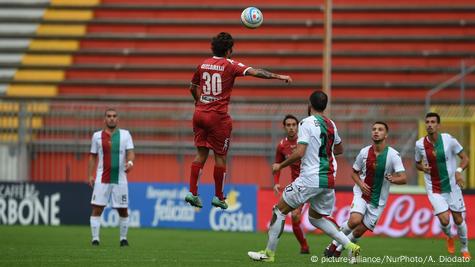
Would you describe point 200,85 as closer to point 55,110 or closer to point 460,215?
point 460,215

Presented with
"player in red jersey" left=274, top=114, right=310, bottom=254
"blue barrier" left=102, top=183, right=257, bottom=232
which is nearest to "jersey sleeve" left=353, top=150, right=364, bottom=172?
"player in red jersey" left=274, top=114, right=310, bottom=254

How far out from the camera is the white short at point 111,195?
19.1 meters

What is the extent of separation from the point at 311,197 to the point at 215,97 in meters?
2.14

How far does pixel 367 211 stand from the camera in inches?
623

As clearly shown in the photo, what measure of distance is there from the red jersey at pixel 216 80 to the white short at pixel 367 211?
2.54m

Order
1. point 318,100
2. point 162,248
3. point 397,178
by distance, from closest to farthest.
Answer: point 318,100, point 397,178, point 162,248

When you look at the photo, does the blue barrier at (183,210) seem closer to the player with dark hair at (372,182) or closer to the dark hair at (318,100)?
the player with dark hair at (372,182)

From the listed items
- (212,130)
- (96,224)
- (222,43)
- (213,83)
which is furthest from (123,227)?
(222,43)

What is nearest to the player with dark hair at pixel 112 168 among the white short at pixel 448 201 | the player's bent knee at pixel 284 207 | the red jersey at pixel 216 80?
the red jersey at pixel 216 80

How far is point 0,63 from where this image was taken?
34.2 m

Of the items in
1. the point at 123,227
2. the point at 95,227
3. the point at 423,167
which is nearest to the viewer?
the point at 423,167

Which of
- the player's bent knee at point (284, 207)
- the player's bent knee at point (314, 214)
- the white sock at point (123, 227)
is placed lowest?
the white sock at point (123, 227)

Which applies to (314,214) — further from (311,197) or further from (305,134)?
(305,134)

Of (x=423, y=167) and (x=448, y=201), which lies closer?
(x=448, y=201)
